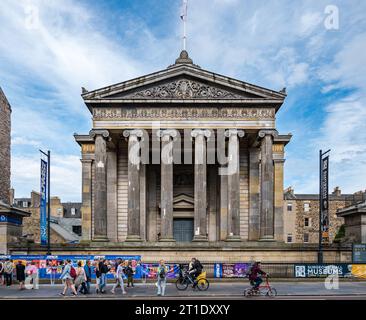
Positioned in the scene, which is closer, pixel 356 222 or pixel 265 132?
pixel 356 222

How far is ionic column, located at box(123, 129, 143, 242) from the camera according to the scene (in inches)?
1344

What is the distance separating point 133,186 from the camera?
34.7 meters

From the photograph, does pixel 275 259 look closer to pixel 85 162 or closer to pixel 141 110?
pixel 141 110

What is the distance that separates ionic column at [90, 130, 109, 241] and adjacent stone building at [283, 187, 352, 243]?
143 feet

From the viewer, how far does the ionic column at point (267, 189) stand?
112 feet

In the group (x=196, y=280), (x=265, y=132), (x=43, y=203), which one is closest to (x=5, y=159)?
(x=43, y=203)

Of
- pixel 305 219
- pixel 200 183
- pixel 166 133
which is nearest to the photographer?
pixel 200 183

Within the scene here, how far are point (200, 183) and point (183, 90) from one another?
763 centimetres

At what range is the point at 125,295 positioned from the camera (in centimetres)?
2067

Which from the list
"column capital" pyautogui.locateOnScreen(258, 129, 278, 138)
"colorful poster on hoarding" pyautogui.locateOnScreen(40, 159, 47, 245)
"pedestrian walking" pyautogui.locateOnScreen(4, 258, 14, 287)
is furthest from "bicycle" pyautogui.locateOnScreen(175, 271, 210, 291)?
"column capital" pyautogui.locateOnScreen(258, 129, 278, 138)

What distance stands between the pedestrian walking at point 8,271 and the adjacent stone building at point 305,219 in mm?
52423

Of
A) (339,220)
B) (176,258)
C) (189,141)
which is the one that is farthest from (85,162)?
(339,220)

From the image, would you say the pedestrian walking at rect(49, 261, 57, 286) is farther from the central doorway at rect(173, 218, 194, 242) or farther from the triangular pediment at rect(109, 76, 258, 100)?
the central doorway at rect(173, 218, 194, 242)

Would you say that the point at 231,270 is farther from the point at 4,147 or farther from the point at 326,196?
the point at 4,147
